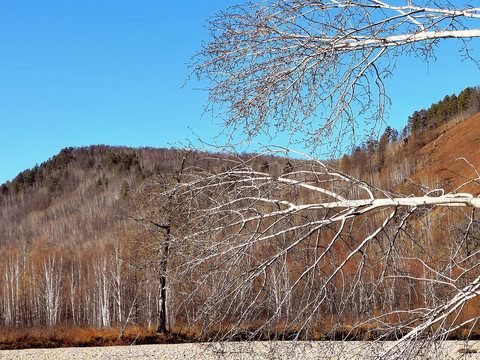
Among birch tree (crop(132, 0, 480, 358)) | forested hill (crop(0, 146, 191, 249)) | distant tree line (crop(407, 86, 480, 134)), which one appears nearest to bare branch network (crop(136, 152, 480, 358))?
birch tree (crop(132, 0, 480, 358))

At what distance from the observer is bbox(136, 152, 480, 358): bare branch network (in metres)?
2.85

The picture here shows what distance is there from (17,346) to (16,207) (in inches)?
3836

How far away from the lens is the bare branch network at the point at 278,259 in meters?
2.85

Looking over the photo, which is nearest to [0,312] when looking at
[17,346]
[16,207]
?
[17,346]

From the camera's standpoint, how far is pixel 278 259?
2.96 m

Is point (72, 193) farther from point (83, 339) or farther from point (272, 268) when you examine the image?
point (272, 268)

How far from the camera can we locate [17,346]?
1692cm

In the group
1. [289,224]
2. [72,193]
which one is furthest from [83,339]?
[72,193]

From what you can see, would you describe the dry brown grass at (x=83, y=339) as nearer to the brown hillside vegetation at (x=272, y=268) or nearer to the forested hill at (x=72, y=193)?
the brown hillside vegetation at (x=272, y=268)

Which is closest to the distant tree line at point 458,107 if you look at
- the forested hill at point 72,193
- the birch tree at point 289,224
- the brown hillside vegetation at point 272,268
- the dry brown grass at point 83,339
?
the brown hillside vegetation at point 272,268

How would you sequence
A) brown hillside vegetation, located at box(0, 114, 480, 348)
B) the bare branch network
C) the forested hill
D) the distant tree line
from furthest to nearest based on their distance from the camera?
the forested hill, the distant tree line, brown hillside vegetation, located at box(0, 114, 480, 348), the bare branch network

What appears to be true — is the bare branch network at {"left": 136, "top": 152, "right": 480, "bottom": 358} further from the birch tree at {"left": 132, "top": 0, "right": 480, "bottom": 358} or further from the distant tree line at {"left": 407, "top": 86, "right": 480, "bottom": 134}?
the distant tree line at {"left": 407, "top": 86, "right": 480, "bottom": 134}

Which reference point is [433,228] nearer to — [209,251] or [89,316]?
[209,251]

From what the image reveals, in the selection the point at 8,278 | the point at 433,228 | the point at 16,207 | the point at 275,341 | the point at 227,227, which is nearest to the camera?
the point at 275,341
